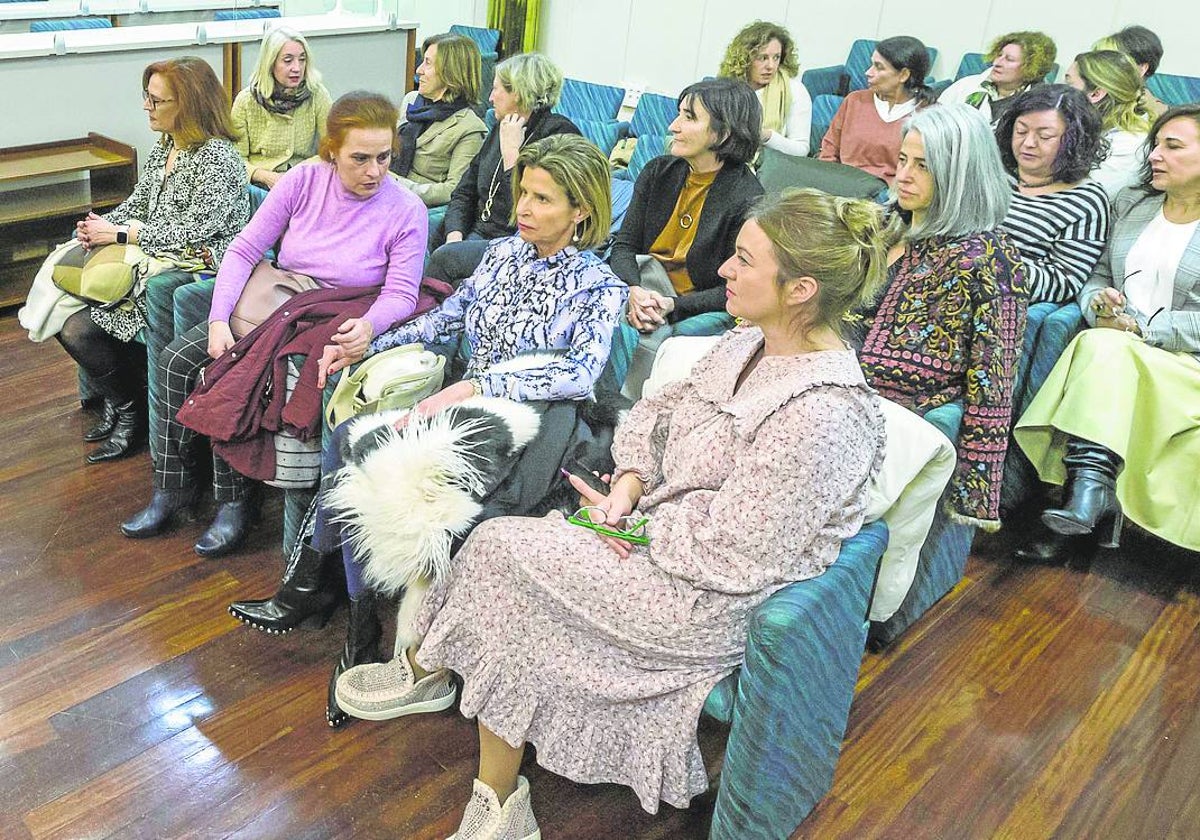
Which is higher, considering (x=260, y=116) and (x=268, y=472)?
(x=260, y=116)

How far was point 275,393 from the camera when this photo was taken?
2.53m

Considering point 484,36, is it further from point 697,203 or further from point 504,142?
point 697,203

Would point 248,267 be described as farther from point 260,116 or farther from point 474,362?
point 260,116

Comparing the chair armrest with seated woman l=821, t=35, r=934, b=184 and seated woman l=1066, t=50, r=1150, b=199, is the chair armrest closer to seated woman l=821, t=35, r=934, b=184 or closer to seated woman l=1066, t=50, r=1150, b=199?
seated woman l=821, t=35, r=934, b=184

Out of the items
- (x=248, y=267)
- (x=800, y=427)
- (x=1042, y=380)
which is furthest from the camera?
(x=1042, y=380)

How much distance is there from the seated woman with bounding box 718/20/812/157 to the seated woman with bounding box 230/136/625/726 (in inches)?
90.0

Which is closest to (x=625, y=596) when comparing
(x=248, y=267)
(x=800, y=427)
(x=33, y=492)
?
(x=800, y=427)

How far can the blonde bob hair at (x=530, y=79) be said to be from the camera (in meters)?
3.48

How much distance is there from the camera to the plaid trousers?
2.71 meters

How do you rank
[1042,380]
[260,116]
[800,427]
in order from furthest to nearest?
[260,116] < [1042,380] < [800,427]

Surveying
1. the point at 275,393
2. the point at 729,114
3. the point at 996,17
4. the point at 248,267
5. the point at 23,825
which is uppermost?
the point at 996,17

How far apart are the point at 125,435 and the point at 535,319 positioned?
4.65 feet

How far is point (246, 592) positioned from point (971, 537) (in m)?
1.76

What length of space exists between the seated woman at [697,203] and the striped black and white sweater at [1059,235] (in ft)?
2.35
